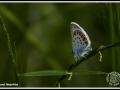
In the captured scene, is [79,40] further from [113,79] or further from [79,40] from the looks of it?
[113,79]

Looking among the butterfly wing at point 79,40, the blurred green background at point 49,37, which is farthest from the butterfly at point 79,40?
the blurred green background at point 49,37

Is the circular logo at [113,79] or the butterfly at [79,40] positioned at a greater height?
the butterfly at [79,40]

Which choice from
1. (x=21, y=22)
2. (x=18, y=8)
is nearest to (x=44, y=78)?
(x=21, y=22)

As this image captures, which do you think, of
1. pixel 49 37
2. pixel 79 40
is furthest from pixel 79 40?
pixel 49 37

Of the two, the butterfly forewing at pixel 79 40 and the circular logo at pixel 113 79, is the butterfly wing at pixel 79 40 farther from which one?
the circular logo at pixel 113 79

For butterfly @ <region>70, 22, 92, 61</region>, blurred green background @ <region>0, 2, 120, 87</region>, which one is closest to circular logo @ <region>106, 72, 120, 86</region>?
blurred green background @ <region>0, 2, 120, 87</region>
